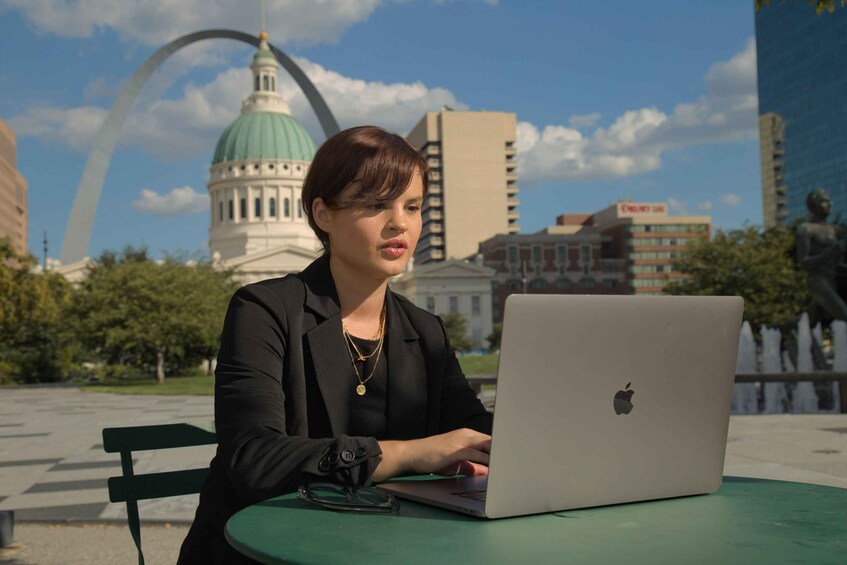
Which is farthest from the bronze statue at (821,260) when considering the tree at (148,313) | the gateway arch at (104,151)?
the gateway arch at (104,151)

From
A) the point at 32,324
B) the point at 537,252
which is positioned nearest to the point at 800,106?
the point at 537,252

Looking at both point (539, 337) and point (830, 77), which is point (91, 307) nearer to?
point (539, 337)

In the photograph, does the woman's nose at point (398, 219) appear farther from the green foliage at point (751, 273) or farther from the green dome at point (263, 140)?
the green dome at point (263, 140)

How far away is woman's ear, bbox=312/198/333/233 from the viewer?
2420mm

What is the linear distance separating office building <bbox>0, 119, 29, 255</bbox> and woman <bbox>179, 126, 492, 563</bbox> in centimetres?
12253

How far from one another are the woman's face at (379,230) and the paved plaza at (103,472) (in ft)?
4.61

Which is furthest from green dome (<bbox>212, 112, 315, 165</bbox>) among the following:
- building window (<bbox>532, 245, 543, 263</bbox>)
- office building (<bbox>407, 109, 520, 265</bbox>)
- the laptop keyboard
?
the laptop keyboard

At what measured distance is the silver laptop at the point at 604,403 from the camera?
1.66 metres

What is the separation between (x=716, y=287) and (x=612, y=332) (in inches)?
1622

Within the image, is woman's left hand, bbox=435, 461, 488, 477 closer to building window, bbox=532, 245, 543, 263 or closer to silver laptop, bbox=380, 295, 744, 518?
silver laptop, bbox=380, 295, 744, 518

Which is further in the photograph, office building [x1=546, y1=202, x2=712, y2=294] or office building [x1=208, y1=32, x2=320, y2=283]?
office building [x1=546, y1=202, x2=712, y2=294]

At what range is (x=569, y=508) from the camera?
1.82 meters

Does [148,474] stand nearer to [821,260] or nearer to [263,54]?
[821,260]

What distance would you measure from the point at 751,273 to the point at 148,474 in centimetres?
4054
